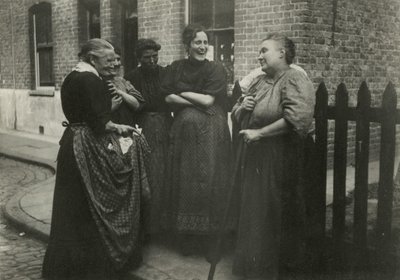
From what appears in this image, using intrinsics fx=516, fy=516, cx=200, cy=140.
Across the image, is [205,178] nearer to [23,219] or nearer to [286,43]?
[286,43]

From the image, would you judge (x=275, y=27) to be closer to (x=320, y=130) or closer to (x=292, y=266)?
(x=320, y=130)

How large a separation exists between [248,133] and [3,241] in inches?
125

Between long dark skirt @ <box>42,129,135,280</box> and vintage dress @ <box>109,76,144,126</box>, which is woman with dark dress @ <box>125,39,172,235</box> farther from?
long dark skirt @ <box>42,129,135,280</box>

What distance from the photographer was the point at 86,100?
156 inches

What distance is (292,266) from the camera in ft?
12.4

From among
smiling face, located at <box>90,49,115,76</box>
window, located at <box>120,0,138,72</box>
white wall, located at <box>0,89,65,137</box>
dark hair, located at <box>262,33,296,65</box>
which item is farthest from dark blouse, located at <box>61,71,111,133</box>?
white wall, located at <box>0,89,65,137</box>

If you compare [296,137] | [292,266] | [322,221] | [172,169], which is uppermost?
[296,137]

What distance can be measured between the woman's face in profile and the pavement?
173 cm

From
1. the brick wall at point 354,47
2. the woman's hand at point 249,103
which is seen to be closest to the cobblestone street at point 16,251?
the woman's hand at point 249,103

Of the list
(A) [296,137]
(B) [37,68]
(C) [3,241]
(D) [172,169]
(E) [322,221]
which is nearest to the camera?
(A) [296,137]

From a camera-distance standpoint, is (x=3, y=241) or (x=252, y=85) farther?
(x=3, y=241)

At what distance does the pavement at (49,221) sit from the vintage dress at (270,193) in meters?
0.36

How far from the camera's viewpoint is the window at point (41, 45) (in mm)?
13469

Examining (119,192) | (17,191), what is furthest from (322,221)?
(17,191)
